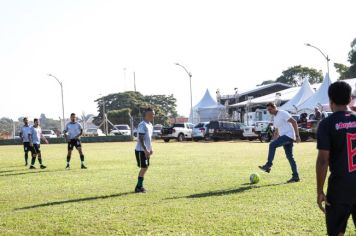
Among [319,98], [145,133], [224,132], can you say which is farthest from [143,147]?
[319,98]

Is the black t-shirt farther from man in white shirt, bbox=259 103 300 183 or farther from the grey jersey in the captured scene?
the grey jersey

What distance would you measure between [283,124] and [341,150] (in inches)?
306

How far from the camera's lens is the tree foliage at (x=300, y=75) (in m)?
97.1

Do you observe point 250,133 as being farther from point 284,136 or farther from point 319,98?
point 284,136

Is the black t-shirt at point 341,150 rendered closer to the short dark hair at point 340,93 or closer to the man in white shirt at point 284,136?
the short dark hair at point 340,93

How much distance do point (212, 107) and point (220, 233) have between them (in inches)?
2461

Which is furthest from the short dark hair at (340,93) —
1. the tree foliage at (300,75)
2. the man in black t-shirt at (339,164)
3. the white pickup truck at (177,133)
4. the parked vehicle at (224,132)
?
the tree foliage at (300,75)

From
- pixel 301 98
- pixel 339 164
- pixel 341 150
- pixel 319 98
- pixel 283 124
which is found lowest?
pixel 339 164

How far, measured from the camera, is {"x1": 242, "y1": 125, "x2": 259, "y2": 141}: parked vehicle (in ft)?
130

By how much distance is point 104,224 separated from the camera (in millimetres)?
7539

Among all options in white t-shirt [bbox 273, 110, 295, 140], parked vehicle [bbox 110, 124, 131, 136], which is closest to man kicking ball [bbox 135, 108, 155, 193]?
white t-shirt [bbox 273, 110, 295, 140]

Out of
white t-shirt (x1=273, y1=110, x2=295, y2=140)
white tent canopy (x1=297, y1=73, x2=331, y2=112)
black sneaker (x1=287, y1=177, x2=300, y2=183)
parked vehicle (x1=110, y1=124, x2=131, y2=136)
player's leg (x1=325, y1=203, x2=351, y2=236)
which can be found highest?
white tent canopy (x1=297, y1=73, x2=331, y2=112)

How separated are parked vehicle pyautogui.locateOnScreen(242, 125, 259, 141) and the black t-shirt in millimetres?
35007

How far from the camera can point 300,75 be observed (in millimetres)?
99125
